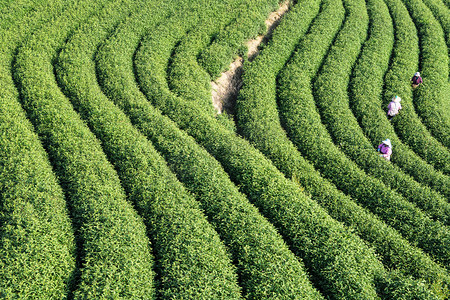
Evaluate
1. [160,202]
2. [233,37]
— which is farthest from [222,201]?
[233,37]

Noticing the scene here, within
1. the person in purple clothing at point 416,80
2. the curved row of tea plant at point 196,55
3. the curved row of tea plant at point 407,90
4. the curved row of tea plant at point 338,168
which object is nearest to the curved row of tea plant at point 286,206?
the curved row of tea plant at point 196,55

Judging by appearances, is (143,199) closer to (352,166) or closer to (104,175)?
(104,175)

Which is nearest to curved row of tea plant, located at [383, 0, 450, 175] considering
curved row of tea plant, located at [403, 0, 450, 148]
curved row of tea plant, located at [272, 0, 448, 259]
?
curved row of tea plant, located at [403, 0, 450, 148]

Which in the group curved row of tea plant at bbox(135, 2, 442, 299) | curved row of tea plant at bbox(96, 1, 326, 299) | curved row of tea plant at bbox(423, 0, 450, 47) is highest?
curved row of tea plant at bbox(423, 0, 450, 47)

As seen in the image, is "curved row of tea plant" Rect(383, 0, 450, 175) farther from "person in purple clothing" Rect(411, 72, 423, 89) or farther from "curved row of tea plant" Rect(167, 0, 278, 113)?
"curved row of tea plant" Rect(167, 0, 278, 113)

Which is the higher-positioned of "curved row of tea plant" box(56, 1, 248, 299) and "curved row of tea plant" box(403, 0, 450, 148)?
"curved row of tea plant" box(403, 0, 450, 148)

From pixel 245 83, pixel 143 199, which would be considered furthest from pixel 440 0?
pixel 143 199

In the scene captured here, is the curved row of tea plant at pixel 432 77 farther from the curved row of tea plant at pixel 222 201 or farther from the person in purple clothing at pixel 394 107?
the curved row of tea plant at pixel 222 201
